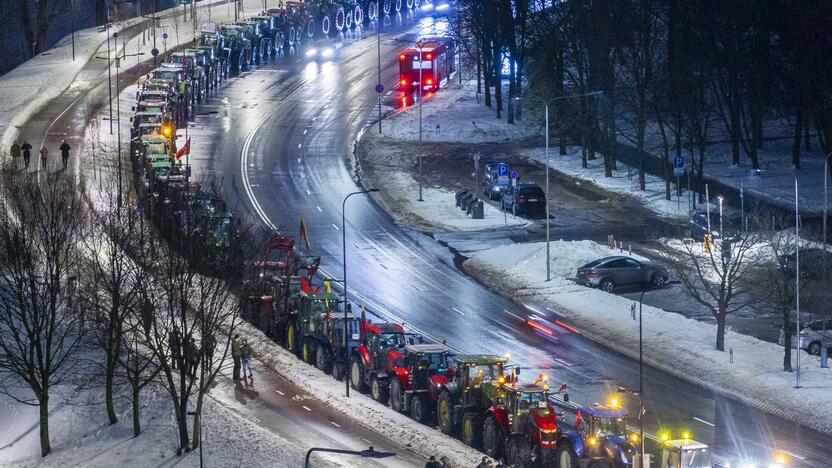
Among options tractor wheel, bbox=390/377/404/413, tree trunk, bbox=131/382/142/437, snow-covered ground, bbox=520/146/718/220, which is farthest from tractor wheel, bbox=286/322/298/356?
snow-covered ground, bbox=520/146/718/220

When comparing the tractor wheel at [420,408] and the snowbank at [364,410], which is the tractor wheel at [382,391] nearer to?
the snowbank at [364,410]

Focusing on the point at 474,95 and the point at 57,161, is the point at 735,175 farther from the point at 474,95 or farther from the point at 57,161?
the point at 57,161

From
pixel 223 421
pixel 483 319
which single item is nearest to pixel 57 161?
pixel 483 319

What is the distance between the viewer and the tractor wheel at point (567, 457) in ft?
137

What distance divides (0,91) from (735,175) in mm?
52341

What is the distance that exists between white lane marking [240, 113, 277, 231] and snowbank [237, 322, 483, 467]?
1902 cm

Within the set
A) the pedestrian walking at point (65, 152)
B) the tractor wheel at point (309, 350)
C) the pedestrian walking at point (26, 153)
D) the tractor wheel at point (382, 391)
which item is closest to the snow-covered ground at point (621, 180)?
Answer: the pedestrian walking at point (65, 152)

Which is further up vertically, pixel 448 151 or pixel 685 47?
pixel 685 47

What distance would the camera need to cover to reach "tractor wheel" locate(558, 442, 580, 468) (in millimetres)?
41875

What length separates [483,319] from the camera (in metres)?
63.5

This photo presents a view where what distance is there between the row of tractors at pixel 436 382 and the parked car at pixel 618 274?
37.2 ft

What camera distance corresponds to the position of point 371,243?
76750 mm

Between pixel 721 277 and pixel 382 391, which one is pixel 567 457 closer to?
pixel 382 391

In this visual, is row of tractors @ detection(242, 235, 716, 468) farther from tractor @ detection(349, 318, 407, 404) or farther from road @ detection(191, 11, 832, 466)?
road @ detection(191, 11, 832, 466)
